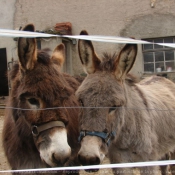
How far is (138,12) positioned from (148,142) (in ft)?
31.7

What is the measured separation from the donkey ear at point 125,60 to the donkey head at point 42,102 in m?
0.58

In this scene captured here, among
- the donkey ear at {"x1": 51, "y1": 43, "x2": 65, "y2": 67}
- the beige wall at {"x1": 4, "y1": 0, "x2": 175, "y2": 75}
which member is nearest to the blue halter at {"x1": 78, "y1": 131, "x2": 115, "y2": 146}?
the donkey ear at {"x1": 51, "y1": 43, "x2": 65, "y2": 67}

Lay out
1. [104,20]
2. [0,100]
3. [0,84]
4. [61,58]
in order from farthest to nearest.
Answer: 1. [0,84]
2. [104,20]
3. [0,100]
4. [61,58]

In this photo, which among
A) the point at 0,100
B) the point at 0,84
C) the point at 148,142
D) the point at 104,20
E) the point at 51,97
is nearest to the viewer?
the point at 51,97

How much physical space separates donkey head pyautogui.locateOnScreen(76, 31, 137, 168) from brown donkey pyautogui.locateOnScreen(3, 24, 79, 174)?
18cm

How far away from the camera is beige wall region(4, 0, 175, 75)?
37.6 feet

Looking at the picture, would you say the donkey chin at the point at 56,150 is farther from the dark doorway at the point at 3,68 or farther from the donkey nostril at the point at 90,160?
the dark doorway at the point at 3,68

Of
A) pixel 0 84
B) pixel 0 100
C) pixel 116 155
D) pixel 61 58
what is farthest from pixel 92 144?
pixel 0 84

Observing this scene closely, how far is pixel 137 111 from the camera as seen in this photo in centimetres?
318

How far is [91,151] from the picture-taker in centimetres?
235

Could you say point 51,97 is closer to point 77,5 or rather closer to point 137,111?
point 137,111

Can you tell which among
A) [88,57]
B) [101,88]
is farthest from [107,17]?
[101,88]

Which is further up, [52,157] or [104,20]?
[104,20]

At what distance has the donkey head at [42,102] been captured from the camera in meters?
2.40
